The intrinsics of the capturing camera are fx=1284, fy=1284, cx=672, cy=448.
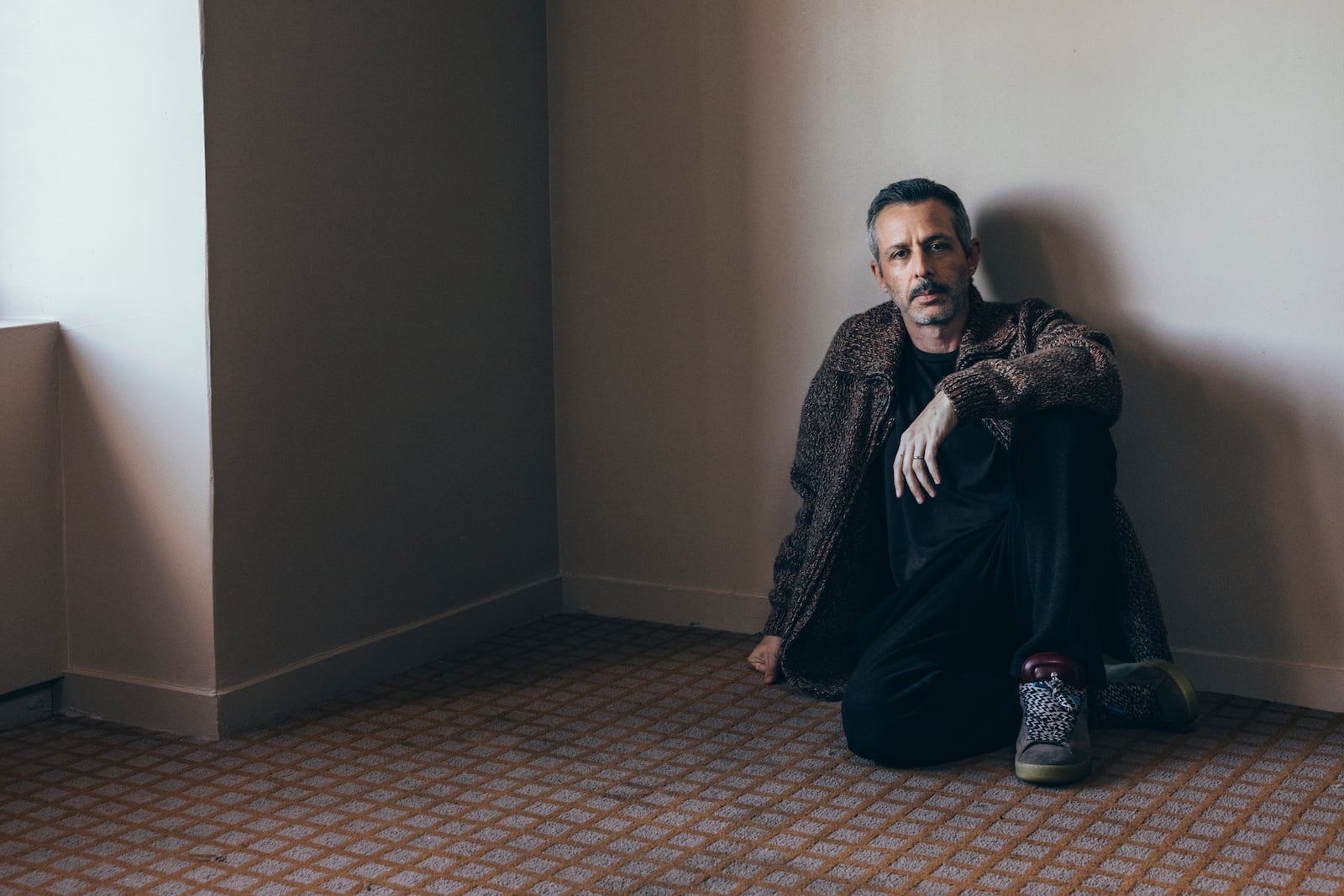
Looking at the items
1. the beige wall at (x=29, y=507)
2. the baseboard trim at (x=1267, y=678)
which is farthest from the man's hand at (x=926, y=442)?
the beige wall at (x=29, y=507)

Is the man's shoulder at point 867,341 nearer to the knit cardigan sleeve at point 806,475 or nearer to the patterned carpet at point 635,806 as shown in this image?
the knit cardigan sleeve at point 806,475

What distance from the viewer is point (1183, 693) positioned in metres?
1.97

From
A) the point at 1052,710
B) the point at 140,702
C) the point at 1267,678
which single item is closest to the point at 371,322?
the point at 140,702

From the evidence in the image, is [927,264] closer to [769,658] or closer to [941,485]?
[941,485]

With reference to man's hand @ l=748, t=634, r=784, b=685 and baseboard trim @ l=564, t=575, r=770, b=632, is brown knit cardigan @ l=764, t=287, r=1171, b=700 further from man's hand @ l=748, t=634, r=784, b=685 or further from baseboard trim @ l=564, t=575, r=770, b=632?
baseboard trim @ l=564, t=575, r=770, b=632

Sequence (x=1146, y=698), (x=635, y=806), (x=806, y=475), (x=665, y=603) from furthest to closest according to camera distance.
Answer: (x=665, y=603) → (x=806, y=475) → (x=1146, y=698) → (x=635, y=806)

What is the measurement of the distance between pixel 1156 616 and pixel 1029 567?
0.93 ft

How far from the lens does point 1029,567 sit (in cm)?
194

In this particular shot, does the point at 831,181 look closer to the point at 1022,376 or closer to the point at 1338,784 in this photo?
the point at 1022,376

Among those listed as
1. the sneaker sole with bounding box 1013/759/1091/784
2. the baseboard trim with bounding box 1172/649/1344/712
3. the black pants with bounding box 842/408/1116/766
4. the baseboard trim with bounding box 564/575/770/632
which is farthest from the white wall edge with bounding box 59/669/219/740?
the baseboard trim with bounding box 1172/649/1344/712

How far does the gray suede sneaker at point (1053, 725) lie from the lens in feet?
5.85

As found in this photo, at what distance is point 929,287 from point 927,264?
4cm

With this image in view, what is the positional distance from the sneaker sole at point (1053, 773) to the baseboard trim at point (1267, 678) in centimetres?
51

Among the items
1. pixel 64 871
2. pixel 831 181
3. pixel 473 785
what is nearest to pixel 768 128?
pixel 831 181
